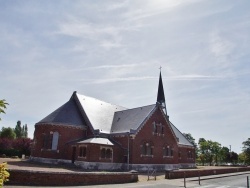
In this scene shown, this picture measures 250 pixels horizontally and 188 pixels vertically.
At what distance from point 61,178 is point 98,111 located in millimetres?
27135

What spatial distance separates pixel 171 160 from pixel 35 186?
107 ft

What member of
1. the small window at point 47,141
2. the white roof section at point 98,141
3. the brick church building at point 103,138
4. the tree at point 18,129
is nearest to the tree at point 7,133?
the tree at point 18,129

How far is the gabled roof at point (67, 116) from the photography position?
1560 inches

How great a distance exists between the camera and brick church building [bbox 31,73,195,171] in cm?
3775

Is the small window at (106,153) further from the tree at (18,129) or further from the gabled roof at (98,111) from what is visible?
the tree at (18,129)

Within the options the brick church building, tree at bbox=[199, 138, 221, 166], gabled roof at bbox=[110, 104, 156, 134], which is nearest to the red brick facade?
the brick church building

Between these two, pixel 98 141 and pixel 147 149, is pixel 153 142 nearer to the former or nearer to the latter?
pixel 147 149

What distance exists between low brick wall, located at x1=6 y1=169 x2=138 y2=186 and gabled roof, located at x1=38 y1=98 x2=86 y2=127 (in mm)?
18353

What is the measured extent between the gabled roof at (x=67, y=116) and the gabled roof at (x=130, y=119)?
5.99 metres

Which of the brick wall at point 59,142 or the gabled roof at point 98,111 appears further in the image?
the gabled roof at point 98,111

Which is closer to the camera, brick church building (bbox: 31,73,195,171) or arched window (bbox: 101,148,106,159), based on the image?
arched window (bbox: 101,148,106,159)

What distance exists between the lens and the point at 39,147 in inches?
1555

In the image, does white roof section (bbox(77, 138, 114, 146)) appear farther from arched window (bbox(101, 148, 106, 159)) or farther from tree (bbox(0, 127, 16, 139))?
tree (bbox(0, 127, 16, 139))

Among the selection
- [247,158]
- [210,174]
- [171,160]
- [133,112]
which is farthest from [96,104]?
[247,158]
